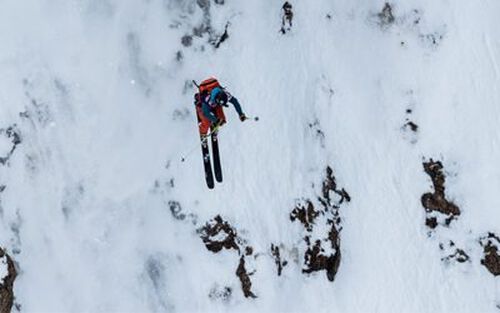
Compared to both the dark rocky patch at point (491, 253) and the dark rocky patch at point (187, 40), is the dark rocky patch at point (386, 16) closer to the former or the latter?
the dark rocky patch at point (187, 40)

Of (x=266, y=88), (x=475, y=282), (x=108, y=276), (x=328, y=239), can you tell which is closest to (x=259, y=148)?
(x=266, y=88)

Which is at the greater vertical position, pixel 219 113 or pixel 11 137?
pixel 11 137

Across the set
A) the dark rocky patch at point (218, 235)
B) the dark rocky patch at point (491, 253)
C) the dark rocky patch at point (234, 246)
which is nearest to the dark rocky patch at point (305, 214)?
the dark rocky patch at point (234, 246)

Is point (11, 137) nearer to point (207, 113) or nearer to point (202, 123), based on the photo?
point (202, 123)

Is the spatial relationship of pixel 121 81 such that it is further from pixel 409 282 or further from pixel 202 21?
pixel 409 282

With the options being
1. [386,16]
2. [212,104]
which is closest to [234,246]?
[212,104]
